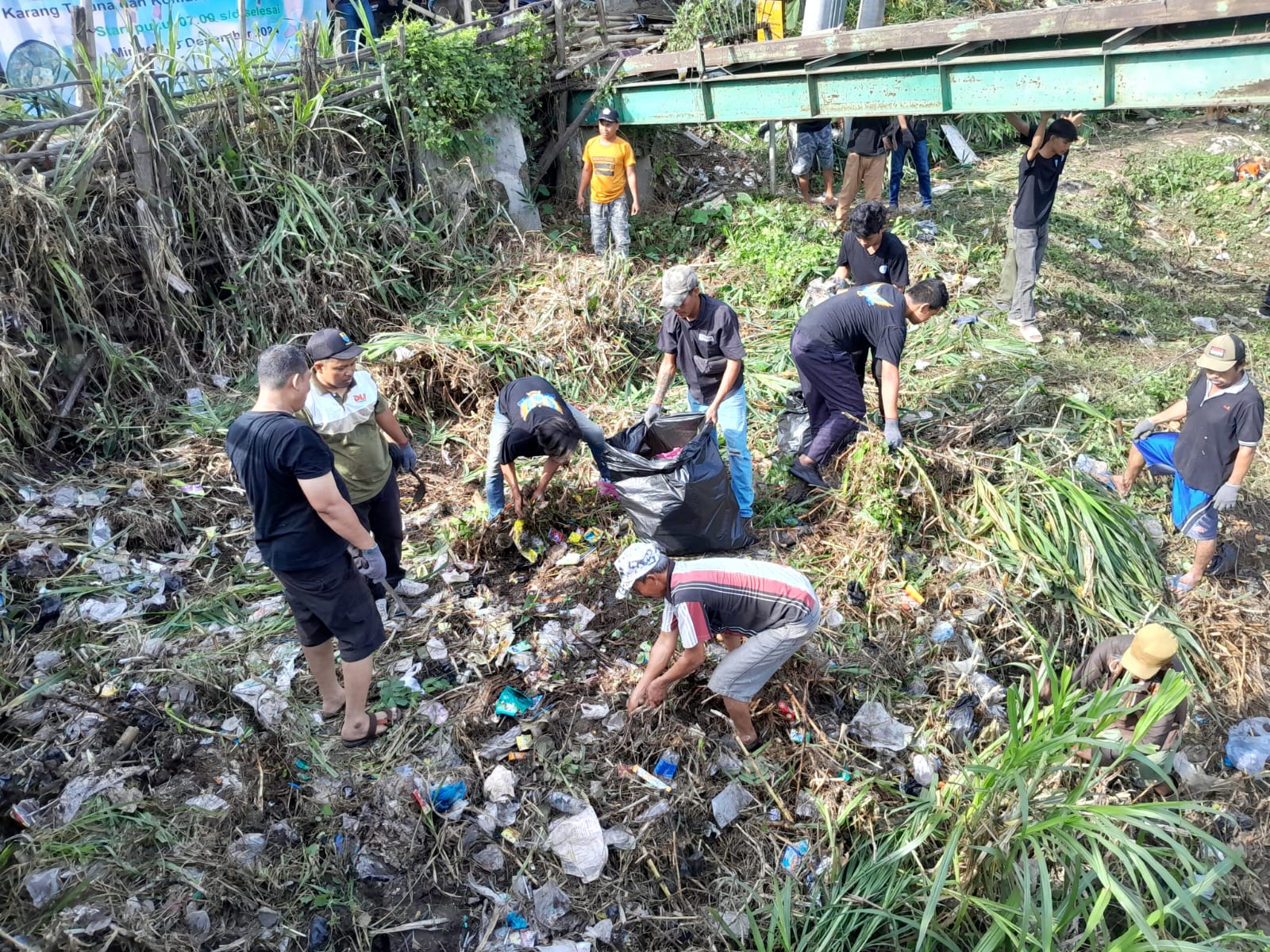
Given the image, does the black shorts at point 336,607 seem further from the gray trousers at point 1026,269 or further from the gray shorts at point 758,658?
the gray trousers at point 1026,269

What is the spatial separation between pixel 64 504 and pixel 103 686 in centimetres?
179

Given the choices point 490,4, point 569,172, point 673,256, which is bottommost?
point 673,256

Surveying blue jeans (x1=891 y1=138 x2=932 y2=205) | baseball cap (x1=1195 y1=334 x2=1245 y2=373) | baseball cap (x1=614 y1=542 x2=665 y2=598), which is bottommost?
baseball cap (x1=614 y1=542 x2=665 y2=598)

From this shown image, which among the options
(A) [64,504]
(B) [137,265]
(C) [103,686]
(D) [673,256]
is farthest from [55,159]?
(D) [673,256]

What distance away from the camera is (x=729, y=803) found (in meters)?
3.74

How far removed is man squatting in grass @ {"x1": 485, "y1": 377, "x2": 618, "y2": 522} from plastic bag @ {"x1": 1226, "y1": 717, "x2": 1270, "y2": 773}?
10.4 ft

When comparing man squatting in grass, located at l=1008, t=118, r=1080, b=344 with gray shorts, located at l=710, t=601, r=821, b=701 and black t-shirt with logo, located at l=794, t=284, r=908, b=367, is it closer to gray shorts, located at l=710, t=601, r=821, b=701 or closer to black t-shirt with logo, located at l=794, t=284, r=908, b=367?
black t-shirt with logo, located at l=794, t=284, r=908, b=367

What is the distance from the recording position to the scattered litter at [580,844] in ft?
11.5

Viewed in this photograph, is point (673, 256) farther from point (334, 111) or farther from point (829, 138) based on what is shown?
point (334, 111)

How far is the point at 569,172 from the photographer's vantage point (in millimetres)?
9195

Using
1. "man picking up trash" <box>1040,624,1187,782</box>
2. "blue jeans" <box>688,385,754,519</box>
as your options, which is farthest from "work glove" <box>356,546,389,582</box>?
"man picking up trash" <box>1040,624,1187,782</box>

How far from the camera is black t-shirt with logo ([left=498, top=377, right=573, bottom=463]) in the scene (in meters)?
4.48

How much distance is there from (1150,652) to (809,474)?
2.23 metres

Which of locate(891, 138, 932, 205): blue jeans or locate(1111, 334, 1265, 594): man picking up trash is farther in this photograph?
locate(891, 138, 932, 205): blue jeans
